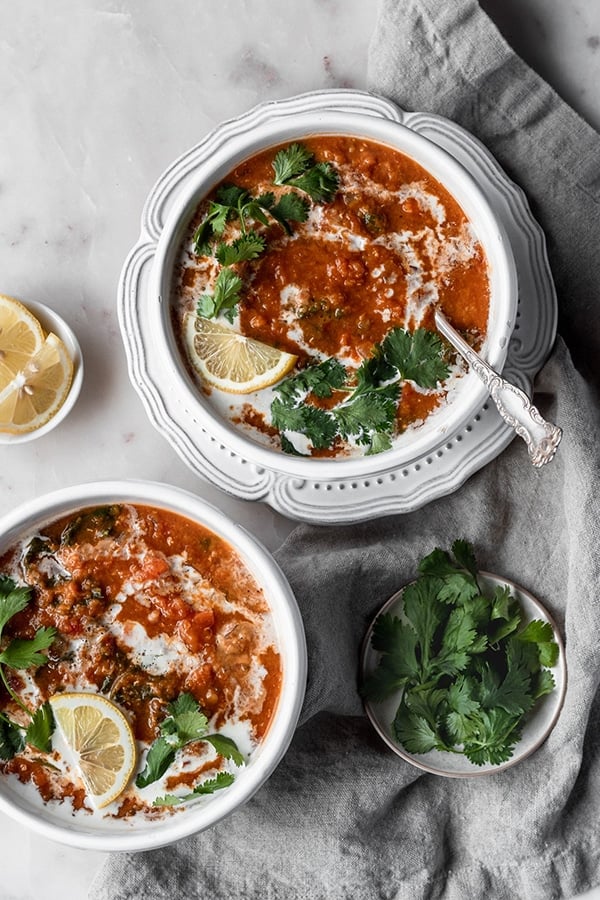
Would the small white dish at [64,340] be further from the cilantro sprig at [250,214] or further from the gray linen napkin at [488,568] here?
the gray linen napkin at [488,568]

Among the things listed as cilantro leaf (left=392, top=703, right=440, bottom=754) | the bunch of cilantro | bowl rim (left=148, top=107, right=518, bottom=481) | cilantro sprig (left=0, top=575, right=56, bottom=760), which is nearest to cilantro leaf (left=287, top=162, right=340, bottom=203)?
bowl rim (left=148, top=107, right=518, bottom=481)

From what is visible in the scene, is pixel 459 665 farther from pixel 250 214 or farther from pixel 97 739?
pixel 250 214

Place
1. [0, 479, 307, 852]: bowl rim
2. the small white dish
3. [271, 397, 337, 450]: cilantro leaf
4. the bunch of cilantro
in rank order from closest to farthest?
[0, 479, 307, 852]: bowl rim, [271, 397, 337, 450]: cilantro leaf, the bunch of cilantro, the small white dish

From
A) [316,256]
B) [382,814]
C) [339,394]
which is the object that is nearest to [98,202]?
[316,256]

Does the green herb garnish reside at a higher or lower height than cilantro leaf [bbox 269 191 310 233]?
lower

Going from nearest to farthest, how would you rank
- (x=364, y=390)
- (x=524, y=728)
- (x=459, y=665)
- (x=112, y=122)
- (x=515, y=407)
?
(x=515, y=407), (x=364, y=390), (x=459, y=665), (x=524, y=728), (x=112, y=122)

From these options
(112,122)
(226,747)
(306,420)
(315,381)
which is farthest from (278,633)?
(112,122)

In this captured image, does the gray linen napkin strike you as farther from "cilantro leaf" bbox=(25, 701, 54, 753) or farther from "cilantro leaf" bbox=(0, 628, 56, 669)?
"cilantro leaf" bbox=(0, 628, 56, 669)

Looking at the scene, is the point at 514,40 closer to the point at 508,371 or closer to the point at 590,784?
the point at 508,371
